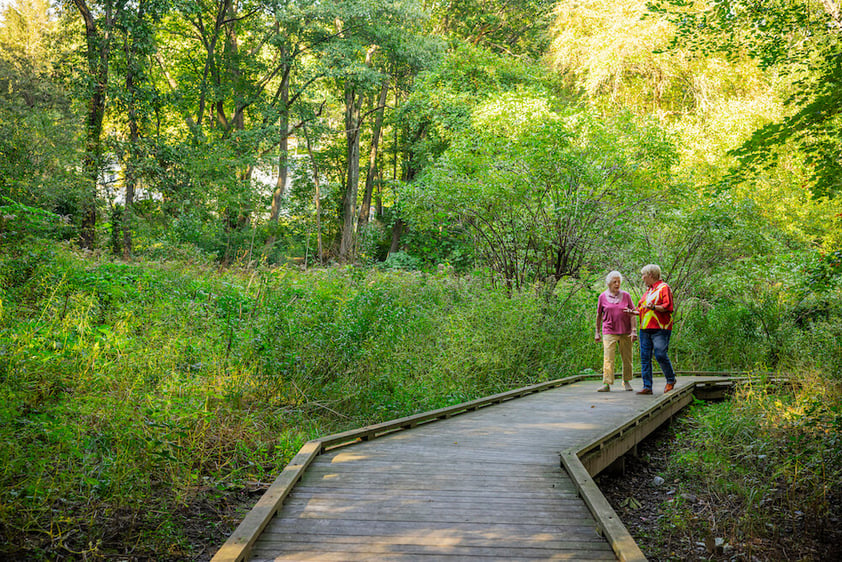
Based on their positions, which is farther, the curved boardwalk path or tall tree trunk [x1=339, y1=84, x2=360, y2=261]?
tall tree trunk [x1=339, y1=84, x2=360, y2=261]

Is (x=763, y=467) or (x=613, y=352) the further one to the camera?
(x=613, y=352)

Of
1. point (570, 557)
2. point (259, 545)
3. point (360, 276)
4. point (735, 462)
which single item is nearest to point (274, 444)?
point (259, 545)

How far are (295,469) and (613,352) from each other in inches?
237

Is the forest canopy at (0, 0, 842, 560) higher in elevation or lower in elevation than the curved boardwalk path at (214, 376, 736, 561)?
higher

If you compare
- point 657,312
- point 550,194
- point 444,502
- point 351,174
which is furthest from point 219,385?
point 351,174

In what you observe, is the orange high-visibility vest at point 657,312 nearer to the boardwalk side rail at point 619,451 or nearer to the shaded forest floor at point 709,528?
the boardwalk side rail at point 619,451

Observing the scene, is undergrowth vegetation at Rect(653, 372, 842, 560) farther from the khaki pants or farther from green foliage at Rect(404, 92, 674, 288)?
green foliage at Rect(404, 92, 674, 288)

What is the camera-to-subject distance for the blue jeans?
8617 mm

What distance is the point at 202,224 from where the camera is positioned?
62.2ft

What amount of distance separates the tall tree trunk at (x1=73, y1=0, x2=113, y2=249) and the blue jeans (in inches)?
537

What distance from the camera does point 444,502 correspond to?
4.39 metres

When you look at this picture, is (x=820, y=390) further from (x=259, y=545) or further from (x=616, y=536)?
(x=259, y=545)

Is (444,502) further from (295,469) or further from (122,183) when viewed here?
(122,183)

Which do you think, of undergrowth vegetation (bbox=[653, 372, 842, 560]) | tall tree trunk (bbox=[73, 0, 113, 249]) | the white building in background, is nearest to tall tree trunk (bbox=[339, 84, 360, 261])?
the white building in background
